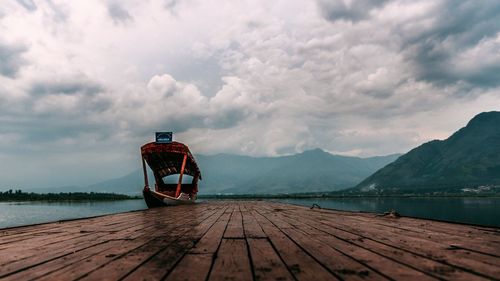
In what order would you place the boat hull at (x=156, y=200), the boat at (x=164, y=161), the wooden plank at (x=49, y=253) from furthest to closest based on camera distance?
1. the boat at (x=164, y=161)
2. the boat hull at (x=156, y=200)
3. the wooden plank at (x=49, y=253)

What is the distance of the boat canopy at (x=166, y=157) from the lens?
86.5 ft

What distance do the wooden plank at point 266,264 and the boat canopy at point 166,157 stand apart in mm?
22200

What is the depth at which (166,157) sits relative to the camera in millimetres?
29312

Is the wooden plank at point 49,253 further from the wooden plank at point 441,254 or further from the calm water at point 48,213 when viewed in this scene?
the calm water at point 48,213

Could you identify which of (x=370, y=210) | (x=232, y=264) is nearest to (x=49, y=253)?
(x=232, y=264)

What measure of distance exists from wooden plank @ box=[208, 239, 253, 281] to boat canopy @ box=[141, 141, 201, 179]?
2207 centimetres

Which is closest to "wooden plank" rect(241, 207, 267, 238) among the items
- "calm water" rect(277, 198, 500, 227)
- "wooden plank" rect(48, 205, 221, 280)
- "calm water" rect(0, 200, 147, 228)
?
"wooden plank" rect(48, 205, 221, 280)

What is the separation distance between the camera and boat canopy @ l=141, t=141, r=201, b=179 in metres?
26.4

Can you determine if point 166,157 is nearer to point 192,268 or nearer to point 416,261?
point 192,268

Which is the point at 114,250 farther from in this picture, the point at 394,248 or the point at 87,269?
the point at 394,248

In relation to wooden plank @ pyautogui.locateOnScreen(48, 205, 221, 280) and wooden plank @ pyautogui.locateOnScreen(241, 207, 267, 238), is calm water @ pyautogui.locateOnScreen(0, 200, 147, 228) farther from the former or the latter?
wooden plank @ pyautogui.locateOnScreen(48, 205, 221, 280)

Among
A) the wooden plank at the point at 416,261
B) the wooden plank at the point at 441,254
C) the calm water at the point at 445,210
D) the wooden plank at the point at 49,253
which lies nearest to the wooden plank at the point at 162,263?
the wooden plank at the point at 49,253

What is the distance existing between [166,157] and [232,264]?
26500 mm

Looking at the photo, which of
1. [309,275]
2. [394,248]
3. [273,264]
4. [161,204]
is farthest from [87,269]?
[161,204]
